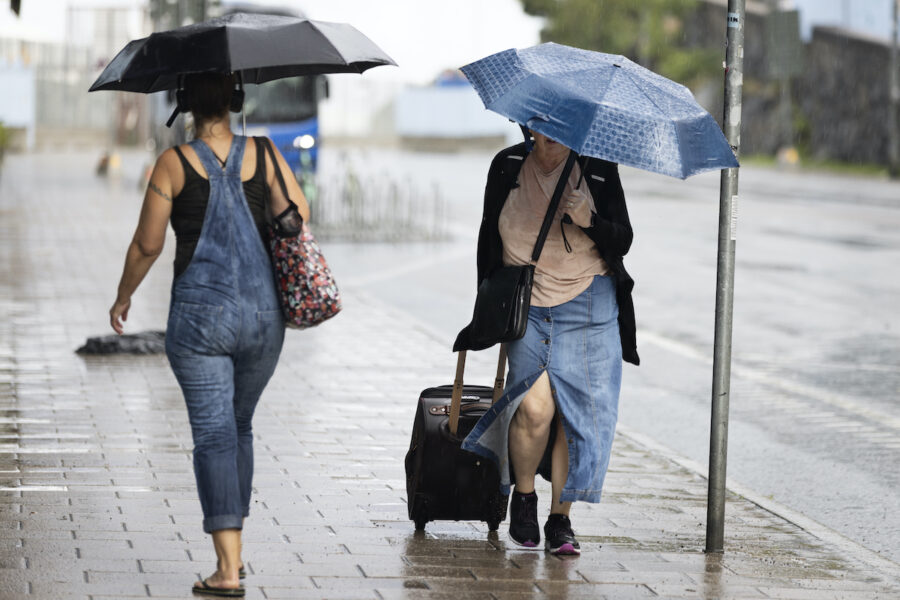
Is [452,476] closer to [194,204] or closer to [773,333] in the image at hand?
[194,204]

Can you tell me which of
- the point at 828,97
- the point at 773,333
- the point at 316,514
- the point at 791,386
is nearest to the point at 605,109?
the point at 316,514

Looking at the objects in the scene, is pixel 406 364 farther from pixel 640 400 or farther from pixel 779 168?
pixel 779 168

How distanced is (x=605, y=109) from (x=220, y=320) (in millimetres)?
1491

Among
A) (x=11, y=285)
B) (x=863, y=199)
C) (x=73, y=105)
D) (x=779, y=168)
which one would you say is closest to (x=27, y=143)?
(x=73, y=105)

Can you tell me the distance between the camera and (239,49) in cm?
481

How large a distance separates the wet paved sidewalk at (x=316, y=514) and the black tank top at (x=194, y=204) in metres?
1.10

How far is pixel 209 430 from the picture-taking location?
4863 millimetres

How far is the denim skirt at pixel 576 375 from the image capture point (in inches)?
218

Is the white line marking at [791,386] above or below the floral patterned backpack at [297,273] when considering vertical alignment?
below

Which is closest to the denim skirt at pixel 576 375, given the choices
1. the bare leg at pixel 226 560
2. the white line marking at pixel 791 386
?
the bare leg at pixel 226 560

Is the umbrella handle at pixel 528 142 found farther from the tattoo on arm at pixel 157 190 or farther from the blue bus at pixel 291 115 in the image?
the blue bus at pixel 291 115

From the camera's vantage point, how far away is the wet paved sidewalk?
5141mm

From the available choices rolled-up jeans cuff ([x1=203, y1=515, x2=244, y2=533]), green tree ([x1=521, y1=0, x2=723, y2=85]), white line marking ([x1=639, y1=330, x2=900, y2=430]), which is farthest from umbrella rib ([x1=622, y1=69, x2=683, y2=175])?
green tree ([x1=521, y1=0, x2=723, y2=85])

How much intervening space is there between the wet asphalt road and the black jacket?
1687 millimetres
